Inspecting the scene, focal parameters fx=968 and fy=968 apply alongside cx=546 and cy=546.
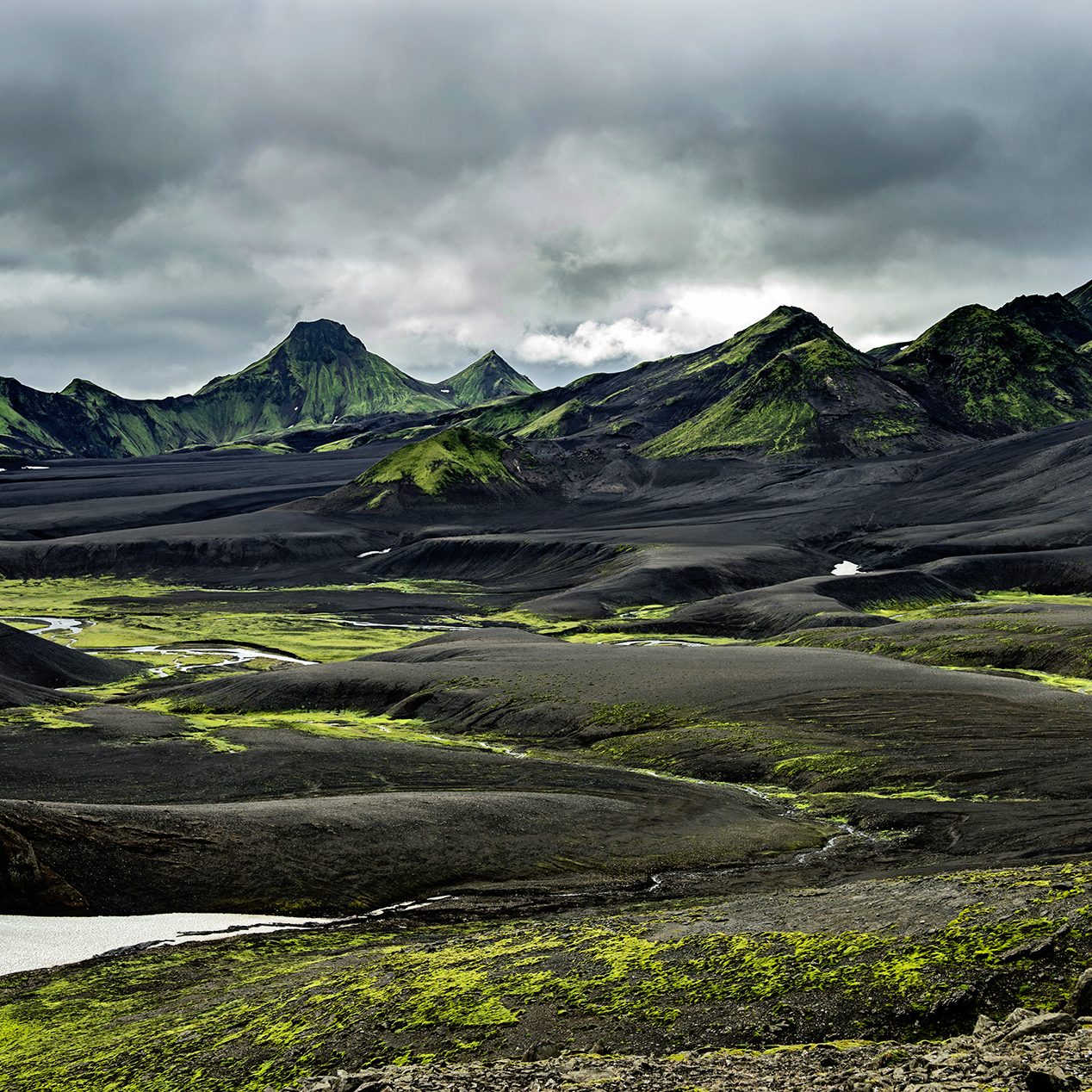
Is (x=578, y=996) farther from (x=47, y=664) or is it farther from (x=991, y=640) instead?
(x=47, y=664)

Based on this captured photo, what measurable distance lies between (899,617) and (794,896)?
99234 mm

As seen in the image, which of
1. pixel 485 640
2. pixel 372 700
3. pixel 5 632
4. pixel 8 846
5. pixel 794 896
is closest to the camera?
pixel 794 896

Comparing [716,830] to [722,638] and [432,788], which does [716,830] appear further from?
[722,638]

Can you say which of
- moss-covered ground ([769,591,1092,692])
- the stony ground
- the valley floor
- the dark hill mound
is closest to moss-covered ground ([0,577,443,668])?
the dark hill mound

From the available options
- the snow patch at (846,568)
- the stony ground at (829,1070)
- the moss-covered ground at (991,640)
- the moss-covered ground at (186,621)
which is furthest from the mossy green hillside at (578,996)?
the snow patch at (846,568)

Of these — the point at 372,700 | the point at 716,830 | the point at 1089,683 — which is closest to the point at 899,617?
the point at 1089,683

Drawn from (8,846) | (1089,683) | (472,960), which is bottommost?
(1089,683)

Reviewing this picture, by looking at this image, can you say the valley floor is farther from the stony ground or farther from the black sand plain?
the black sand plain

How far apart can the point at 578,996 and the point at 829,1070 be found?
572 cm

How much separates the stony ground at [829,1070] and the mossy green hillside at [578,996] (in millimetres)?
1299

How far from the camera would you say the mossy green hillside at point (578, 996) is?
16891mm

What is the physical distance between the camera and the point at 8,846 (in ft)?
94.4

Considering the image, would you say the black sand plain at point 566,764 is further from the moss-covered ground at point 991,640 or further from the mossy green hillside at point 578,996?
the mossy green hillside at point 578,996

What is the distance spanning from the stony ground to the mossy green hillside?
1299 millimetres
